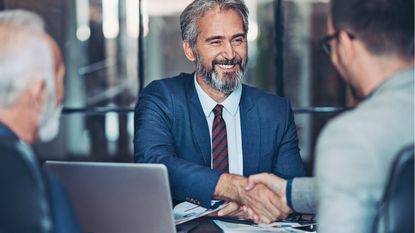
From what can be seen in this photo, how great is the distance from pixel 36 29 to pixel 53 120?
21cm

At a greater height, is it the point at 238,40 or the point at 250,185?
the point at 238,40

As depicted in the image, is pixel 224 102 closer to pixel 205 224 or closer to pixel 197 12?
pixel 197 12

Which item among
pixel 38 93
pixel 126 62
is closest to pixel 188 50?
pixel 38 93

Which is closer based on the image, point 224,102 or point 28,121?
point 28,121

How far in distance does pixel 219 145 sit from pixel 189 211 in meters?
0.47

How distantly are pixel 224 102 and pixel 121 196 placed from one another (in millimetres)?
1016

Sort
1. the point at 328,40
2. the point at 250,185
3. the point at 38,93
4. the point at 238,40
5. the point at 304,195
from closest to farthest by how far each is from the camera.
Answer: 1. the point at 38,93
2. the point at 328,40
3. the point at 304,195
4. the point at 250,185
5. the point at 238,40

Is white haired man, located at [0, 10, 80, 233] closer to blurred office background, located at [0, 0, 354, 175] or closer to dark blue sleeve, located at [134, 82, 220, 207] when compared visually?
dark blue sleeve, located at [134, 82, 220, 207]

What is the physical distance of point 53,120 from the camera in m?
1.65

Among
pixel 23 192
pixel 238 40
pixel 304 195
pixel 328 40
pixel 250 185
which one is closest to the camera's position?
pixel 23 192

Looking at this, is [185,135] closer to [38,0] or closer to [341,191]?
[341,191]

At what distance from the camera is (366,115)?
1512mm

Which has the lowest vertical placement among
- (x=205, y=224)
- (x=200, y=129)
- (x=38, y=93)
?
(x=205, y=224)

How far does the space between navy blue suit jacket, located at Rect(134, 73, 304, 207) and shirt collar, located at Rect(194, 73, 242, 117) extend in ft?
0.07
